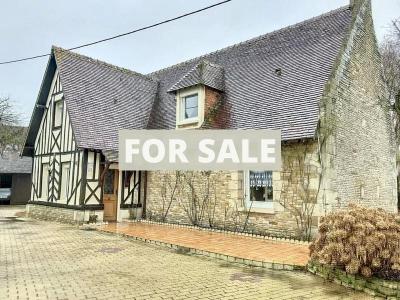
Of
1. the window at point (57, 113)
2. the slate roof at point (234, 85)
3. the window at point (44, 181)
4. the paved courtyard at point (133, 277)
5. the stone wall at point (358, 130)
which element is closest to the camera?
the paved courtyard at point (133, 277)

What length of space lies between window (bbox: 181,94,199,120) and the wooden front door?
11.8ft

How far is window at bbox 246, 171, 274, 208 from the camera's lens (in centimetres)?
1079

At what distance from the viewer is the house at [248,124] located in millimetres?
10156

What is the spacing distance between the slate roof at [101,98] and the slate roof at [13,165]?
1214cm

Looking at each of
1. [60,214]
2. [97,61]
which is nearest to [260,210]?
[60,214]

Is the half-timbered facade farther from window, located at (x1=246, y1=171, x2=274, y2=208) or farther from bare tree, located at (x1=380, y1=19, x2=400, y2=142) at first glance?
bare tree, located at (x1=380, y1=19, x2=400, y2=142)

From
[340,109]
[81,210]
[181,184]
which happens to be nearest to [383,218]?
[340,109]

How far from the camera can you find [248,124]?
37.7ft

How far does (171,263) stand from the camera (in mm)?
7340

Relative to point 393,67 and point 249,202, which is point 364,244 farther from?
point 393,67

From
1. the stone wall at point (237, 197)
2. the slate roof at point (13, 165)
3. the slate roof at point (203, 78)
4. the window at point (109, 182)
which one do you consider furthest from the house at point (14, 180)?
the slate roof at point (203, 78)

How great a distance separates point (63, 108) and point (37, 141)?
3.05 meters

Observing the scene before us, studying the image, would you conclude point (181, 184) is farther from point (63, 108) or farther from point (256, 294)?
point (256, 294)

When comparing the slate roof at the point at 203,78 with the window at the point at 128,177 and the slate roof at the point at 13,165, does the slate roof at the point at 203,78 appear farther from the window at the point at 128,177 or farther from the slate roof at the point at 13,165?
the slate roof at the point at 13,165
